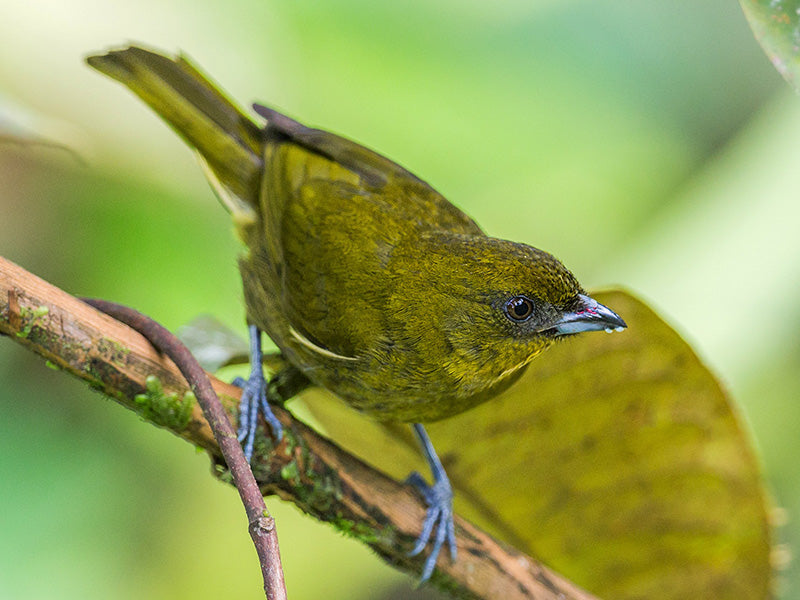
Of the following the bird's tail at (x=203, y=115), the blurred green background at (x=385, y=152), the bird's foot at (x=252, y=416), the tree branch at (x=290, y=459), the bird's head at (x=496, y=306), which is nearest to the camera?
the tree branch at (x=290, y=459)

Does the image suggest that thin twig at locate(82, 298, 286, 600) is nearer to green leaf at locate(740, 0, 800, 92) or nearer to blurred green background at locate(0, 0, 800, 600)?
blurred green background at locate(0, 0, 800, 600)

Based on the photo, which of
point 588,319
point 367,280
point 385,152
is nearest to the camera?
point 588,319

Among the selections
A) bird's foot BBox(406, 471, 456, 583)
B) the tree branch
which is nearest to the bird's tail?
the tree branch

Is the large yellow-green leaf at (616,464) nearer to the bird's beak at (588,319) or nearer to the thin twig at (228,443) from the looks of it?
the bird's beak at (588,319)

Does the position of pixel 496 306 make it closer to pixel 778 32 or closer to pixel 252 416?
pixel 252 416

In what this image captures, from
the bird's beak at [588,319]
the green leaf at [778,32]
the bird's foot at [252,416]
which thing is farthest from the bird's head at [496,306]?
the green leaf at [778,32]

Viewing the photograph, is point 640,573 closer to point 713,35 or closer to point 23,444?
point 23,444

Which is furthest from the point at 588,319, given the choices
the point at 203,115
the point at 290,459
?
the point at 203,115
